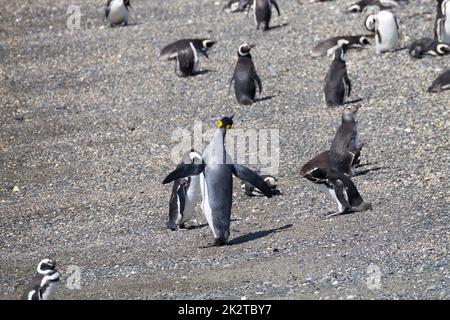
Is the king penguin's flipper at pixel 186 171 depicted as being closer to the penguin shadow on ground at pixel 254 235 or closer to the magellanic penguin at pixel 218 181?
the magellanic penguin at pixel 218 181

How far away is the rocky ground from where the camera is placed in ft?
28.5

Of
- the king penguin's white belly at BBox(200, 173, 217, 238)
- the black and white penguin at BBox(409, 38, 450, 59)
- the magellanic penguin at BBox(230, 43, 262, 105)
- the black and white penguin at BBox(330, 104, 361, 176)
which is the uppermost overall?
the black and white penguin at BBox(409, 38, 450, 59)

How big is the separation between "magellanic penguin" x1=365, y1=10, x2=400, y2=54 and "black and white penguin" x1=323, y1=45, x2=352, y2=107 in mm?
1998

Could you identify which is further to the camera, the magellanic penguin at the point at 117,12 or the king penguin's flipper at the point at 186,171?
the magellanic penguin at the point at 117,12

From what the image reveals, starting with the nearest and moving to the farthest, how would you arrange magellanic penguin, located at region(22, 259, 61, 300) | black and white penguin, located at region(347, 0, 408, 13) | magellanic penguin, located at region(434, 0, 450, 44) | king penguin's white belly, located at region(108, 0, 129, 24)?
magellanic penguin, located at region(22, 259, 61, 300) → magellanic penguin, located at region(434, 0, 450, 44) → black and white penguin, located at region(347, 0, 408, 13) → king penguin's white belly, located at region(108, 0, 129, 24)

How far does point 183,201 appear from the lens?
395 inches

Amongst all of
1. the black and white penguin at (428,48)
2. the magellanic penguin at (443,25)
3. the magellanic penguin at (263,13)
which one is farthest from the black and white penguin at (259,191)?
the magellanic penguin at (263,13)

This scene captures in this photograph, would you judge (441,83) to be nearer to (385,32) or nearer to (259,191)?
(385,32)

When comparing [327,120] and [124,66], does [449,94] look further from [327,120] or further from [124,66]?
[124,66]

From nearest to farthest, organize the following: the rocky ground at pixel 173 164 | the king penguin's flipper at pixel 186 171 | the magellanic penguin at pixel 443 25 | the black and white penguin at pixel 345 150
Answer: the rocky ground at pixel 173 164 → the king penguin's flipper at pixel 186 171 → the black and white penguin at pixel 345 150 → the magellanic penguin at pixel 443 25

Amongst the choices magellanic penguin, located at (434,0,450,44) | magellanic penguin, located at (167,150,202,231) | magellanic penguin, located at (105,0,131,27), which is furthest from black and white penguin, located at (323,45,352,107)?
magellanic penguin, located at (105,0,131,27)

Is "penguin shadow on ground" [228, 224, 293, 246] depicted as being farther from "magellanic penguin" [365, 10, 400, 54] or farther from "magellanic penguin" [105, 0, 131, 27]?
"magellanic penguin" [105, 0, 131, 27]

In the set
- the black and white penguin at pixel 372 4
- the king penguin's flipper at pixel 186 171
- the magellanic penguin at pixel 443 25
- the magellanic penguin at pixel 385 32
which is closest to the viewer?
the king penguin's flipper at pixel 186 171

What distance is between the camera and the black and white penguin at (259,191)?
10.6 metres
